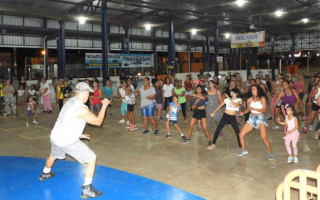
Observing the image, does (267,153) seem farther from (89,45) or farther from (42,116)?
(89,45)

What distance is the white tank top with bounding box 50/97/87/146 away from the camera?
15.2ft

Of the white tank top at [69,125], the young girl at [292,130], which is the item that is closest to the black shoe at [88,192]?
the white tank top at [69,125]

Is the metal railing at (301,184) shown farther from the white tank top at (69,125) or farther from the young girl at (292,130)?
the young girl at (292,130)

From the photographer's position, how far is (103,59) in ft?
65.4

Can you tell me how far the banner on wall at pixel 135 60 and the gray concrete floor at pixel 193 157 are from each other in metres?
11.7

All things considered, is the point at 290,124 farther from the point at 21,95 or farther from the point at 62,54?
the point at 62,54

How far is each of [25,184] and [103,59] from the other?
1510cm

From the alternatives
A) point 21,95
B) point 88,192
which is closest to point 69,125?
point 88,192

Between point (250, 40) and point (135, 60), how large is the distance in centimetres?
875

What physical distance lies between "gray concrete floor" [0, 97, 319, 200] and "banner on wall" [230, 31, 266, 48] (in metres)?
13.6

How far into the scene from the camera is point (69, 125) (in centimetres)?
467

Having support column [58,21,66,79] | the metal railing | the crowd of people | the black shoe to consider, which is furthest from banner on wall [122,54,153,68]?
the metal railing

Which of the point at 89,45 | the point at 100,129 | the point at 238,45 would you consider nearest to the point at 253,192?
A: the point at 100,129

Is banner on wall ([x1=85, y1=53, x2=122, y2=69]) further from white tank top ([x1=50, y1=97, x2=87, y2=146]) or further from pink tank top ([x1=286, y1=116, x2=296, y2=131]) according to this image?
white tank top ([x1=50, y1=97, x2=87, y2=146])
